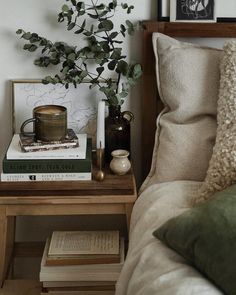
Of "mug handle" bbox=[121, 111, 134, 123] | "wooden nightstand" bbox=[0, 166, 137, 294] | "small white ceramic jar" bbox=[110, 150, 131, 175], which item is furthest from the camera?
"mug handle" bbox=[121, 111, 134, 123]

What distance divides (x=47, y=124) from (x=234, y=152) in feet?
2.15

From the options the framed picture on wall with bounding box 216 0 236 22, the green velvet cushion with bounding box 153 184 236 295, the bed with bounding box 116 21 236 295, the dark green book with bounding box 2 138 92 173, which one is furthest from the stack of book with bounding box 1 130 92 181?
the framed picture on wall with bounding box 216 0 236 22

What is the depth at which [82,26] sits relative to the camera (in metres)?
2.04

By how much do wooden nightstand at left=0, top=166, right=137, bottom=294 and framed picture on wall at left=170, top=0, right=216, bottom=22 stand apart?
24.9 inches

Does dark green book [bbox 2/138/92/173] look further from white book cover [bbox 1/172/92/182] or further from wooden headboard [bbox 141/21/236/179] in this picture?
wooden headboard [bbox 141/21/236/179]

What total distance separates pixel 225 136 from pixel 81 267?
67cm

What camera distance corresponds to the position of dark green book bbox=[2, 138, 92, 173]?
1914 mm

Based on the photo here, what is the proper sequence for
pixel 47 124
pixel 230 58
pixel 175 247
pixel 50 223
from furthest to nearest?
pixel 50 223 → pixel 47 124 → pixel 230 58 → pixel 175 247

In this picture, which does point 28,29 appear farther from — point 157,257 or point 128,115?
point 157,257


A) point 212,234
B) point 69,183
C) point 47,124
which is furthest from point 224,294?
point 47,124

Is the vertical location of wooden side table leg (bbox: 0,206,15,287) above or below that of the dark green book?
below

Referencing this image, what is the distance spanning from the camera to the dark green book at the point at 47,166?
1.91 meters

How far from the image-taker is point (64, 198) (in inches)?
74.2

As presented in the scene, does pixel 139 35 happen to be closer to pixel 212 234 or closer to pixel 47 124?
pixel 47 124
